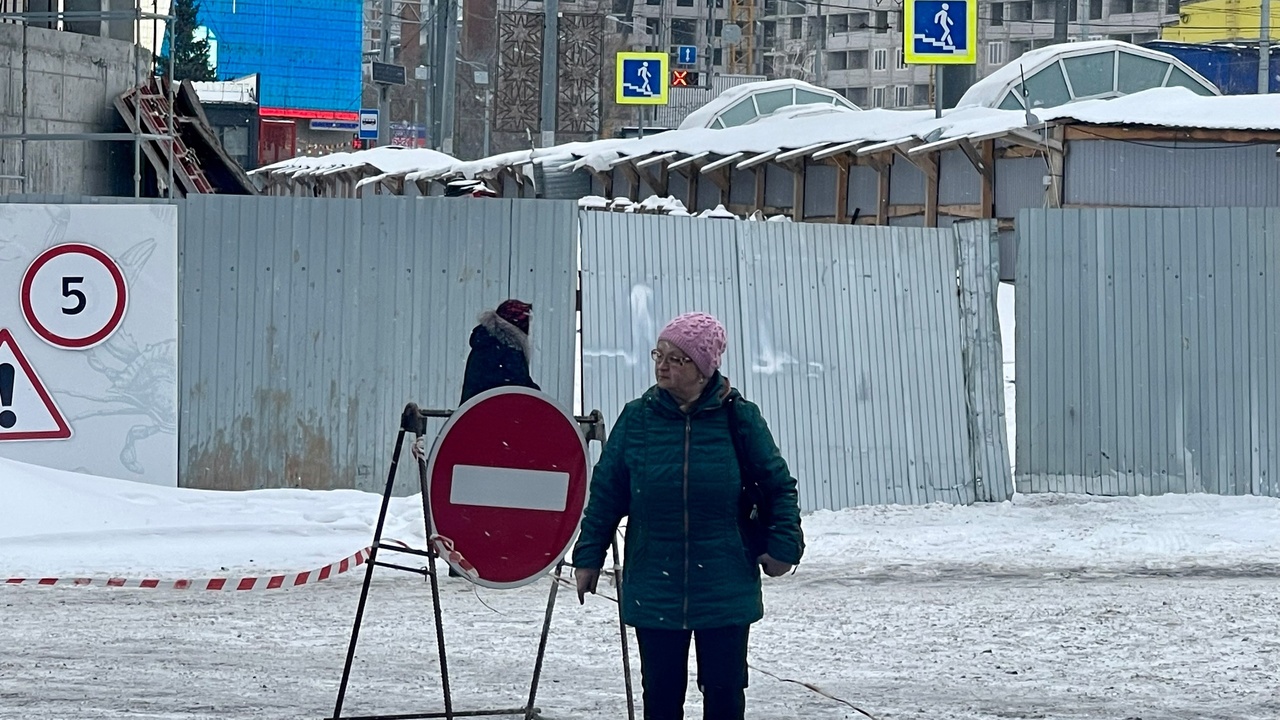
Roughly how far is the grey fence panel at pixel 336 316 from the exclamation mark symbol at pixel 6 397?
41.1 inches

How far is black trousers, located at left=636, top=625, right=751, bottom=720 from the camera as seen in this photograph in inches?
202

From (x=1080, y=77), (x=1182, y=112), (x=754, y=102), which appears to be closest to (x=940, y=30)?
(x=1182, y=112)

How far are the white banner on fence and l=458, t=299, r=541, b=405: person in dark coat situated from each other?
287cm

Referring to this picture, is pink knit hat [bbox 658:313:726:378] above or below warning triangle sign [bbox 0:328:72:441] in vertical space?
above

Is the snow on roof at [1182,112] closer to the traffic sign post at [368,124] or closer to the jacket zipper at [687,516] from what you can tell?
the jacket zipper at [687,516]

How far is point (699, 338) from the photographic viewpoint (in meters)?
5.02

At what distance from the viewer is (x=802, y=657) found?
7.93 m

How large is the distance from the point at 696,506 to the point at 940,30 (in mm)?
23729

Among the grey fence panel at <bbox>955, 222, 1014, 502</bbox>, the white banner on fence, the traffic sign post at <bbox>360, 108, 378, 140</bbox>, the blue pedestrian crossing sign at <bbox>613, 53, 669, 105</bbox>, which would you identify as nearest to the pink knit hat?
the white banner on fence

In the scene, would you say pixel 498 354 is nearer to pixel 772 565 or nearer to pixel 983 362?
pixel 983 362

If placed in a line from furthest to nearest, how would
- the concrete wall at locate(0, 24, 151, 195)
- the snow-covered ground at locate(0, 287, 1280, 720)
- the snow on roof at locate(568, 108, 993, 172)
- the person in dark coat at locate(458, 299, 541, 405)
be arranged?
the snow on roof at locate(568, 108, 993, 172) → the concrete wall at locate(0, 24, 151, 195) → the person in dark coat at locate(458, 299, 541, 405) → the snow-covered ground at locate(0, 287, 1280, 720)

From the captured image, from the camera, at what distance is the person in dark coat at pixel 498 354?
9625mm

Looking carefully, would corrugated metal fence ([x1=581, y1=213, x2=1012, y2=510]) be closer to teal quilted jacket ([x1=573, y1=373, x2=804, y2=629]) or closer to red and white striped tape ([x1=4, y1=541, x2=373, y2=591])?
red and white striped tape ([x1=4, y1=541, x2=373, y2=591])

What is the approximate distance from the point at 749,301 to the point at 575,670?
4.94 meters
